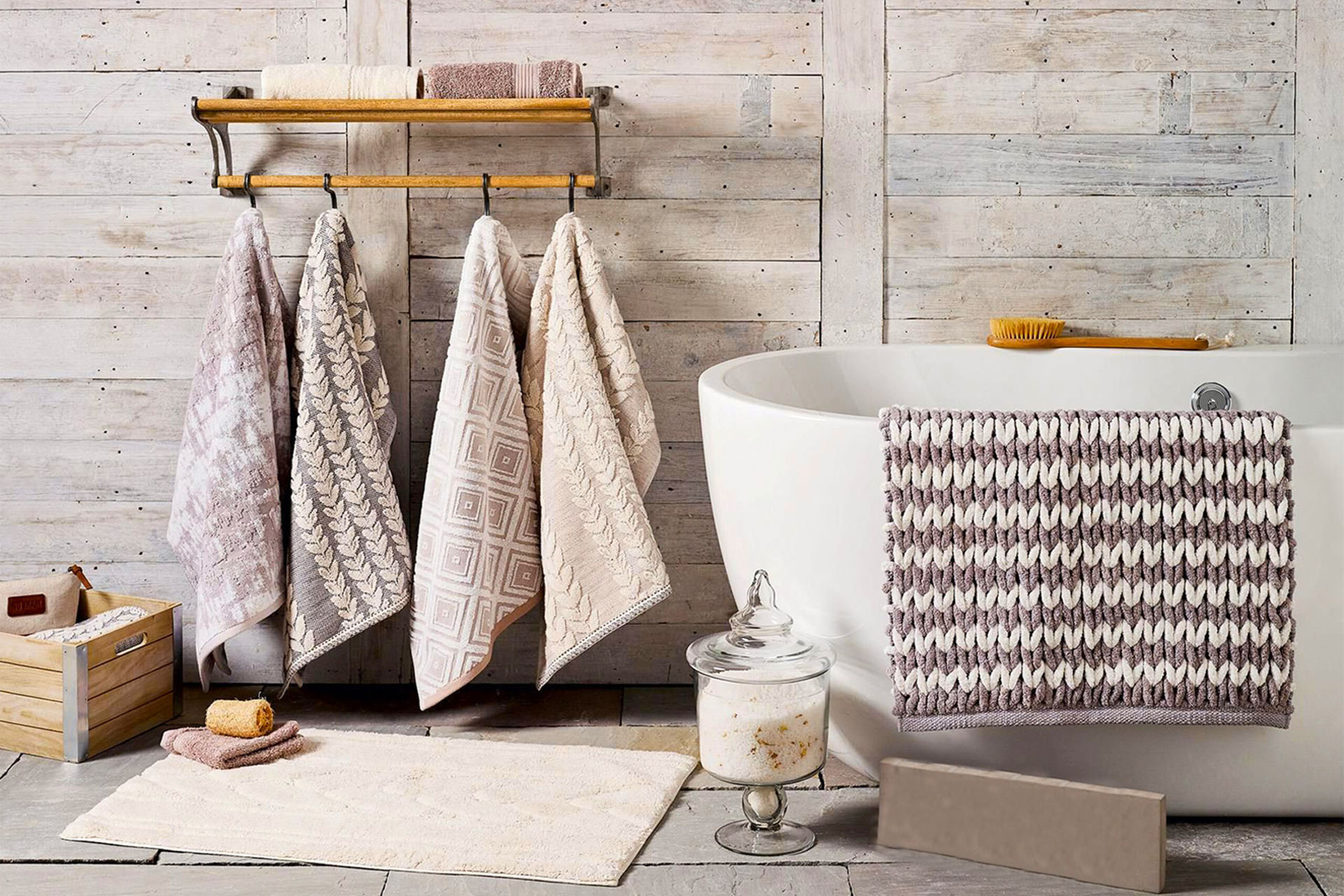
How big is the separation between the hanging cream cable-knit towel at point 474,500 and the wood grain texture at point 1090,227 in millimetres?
697

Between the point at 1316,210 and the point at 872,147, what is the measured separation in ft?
2.51

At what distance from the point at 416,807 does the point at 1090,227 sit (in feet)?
4.69

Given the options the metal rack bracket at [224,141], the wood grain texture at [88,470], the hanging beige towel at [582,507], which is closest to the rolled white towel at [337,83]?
the metal rack bracket at [224,141]

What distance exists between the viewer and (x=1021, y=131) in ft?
6.66

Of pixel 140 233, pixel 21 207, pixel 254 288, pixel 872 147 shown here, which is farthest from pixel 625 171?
pixel 21 207

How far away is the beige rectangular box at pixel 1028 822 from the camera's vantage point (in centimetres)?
137

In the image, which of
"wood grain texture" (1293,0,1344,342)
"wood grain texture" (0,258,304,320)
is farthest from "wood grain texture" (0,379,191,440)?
"wood grain texture" (1293,0,1344,342)

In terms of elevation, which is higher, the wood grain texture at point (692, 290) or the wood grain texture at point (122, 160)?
the wood grain texture at point (122, 160)

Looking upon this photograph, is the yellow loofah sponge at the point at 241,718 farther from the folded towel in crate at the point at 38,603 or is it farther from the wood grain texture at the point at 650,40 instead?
the wood grain texture at the point at 650,40

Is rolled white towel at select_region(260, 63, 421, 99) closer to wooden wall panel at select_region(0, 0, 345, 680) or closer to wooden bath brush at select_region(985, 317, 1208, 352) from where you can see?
wooden wall panel at select_region(0, 0, 345, 680)

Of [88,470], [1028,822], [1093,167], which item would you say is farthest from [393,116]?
[1028,822]

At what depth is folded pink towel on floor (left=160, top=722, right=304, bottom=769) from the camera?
172 centimetres

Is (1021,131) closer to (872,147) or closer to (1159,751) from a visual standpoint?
(872,147)

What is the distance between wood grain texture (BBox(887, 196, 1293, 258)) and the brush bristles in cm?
13
